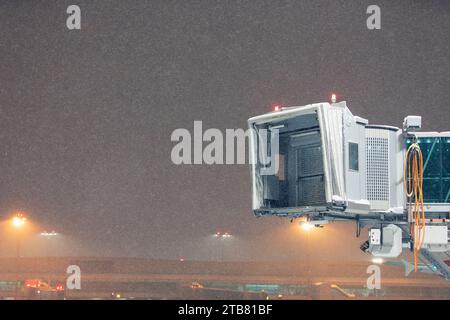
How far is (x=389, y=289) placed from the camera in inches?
3629

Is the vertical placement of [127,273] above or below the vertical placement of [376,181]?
below

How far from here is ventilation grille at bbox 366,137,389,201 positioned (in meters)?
10.8

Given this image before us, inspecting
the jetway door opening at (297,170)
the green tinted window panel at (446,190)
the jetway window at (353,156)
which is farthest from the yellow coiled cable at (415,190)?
the jetway door opening at (297,170)

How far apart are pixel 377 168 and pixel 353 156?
2.30 ft

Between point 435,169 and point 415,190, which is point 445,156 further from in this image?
point 415,190

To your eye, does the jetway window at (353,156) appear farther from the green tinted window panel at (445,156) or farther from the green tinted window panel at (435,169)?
the green tinted window panel at (445,156)

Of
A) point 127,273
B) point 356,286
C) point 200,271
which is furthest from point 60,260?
point 356,286

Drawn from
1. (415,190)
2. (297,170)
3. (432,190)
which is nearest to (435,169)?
(432,190)

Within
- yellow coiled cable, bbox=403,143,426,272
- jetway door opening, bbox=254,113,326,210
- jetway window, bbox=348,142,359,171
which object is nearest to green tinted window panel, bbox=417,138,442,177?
yellow coiled cable, bbox=403,143,426,272

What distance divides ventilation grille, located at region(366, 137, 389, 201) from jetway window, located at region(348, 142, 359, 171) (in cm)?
37

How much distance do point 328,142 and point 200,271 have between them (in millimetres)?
117043

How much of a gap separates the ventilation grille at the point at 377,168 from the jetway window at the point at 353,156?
0.37 meters

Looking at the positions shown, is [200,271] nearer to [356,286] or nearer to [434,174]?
[356,286]
